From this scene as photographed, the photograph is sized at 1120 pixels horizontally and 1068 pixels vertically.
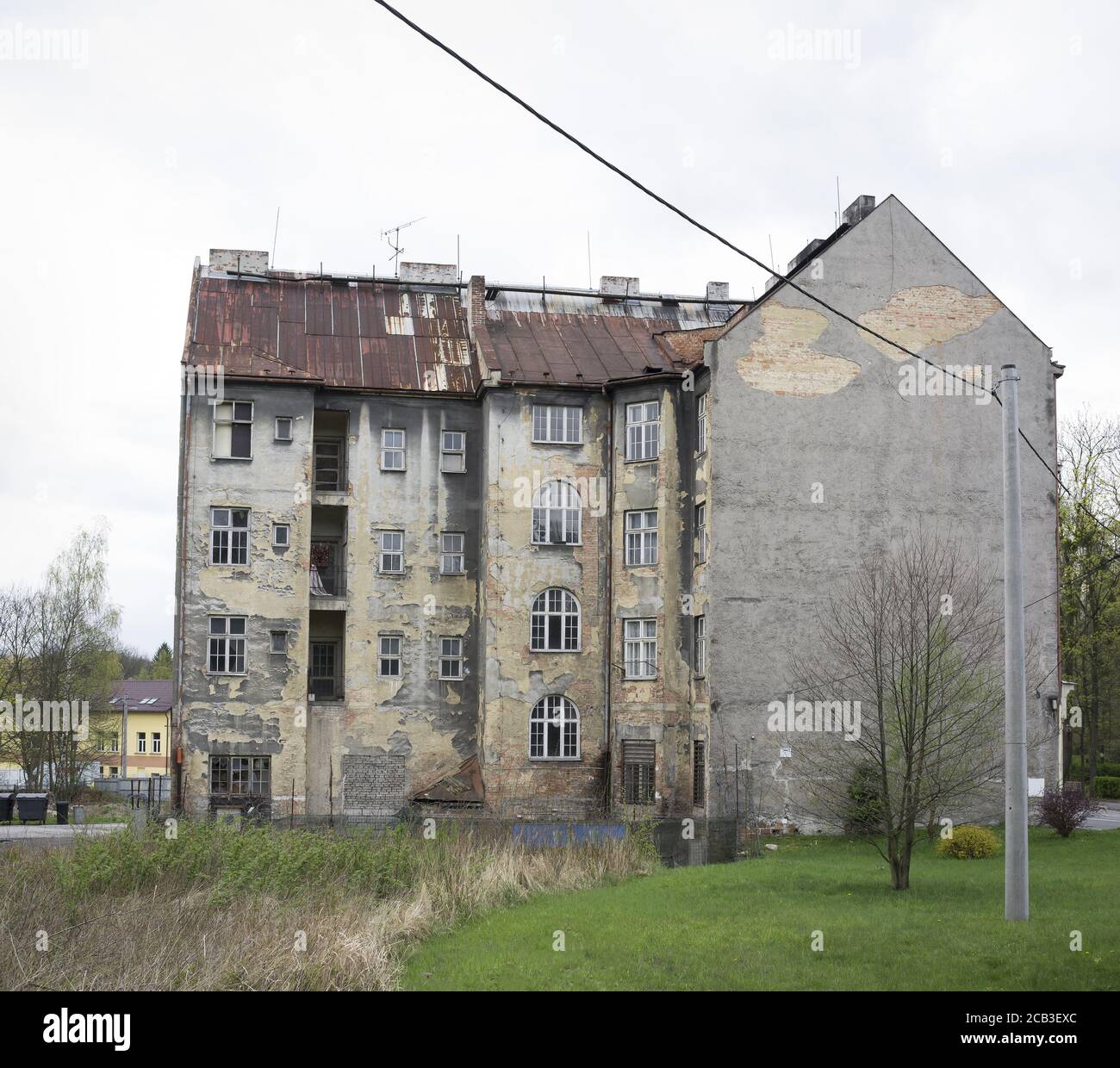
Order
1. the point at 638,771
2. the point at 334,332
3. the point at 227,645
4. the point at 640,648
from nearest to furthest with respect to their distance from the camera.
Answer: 1. the point at 638,771
2. the point at 640,648
3. the point at 227,645
4. the point at 334,332

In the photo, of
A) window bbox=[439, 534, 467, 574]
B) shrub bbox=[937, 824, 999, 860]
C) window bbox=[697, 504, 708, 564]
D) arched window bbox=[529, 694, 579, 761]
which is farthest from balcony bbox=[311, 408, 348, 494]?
shrub bbox=[937, 824, 999, 860]

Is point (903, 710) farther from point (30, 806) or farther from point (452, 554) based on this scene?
point (30, 806)

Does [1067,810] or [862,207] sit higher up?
[862,207]

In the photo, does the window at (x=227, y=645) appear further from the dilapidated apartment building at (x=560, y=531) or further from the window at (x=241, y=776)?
the window at (x=241, y=776)

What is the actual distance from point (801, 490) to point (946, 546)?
432 cm

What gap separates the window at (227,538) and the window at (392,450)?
4554 mm

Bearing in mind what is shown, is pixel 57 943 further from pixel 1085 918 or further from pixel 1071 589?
pixel 1071 589

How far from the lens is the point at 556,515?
38.7m

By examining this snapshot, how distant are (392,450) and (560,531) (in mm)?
5975

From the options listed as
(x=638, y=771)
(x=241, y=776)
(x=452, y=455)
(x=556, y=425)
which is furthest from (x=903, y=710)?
(x=241, y=776)

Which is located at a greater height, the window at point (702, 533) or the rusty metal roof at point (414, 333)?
the rusty metal roof at point (414, 333)

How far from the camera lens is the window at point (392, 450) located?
39969mm

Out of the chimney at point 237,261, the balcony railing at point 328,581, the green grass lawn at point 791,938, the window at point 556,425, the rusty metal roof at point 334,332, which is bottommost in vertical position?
the green grass lawn at point 791,938

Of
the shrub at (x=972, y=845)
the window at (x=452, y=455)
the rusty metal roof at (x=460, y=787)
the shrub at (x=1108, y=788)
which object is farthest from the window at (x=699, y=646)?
the shrub at (x=1108, y=788)
